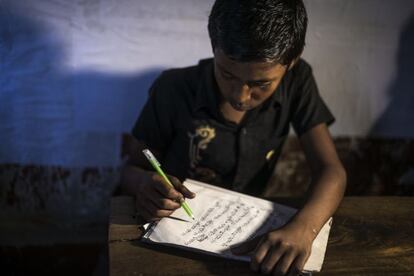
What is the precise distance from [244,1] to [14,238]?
3.75 feet

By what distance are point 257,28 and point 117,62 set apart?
0.60 meters

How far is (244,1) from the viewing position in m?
0.91

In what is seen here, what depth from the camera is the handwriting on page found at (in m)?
0.88

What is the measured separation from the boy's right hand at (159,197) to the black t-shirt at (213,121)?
0.30 meters

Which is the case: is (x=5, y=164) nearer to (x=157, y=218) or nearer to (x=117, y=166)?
(x=117, y=166)

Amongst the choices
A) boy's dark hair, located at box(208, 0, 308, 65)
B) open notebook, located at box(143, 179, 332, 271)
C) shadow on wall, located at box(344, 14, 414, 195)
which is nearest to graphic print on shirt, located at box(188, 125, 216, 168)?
open notebook, located at box(143, 179, 332, 271)

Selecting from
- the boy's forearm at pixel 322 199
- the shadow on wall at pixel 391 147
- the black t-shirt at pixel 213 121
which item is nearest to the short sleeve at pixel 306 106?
the black t-shirt at pixel 213 121

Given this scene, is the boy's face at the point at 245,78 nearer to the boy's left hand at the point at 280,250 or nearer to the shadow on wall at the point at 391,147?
the boy's left hand at the point at 280,250

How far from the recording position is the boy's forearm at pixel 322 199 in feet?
3.06

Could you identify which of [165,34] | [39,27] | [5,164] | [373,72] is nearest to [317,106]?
[373,72]

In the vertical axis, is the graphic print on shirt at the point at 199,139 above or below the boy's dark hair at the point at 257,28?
below

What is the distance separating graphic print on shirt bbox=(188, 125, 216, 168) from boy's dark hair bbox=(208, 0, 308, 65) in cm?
33

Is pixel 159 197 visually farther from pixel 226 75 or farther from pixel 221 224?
pixel 226 75

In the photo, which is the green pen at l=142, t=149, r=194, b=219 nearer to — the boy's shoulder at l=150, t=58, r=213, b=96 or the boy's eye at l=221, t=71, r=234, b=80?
the boy's eye at l=221, t=71, r=234, b=80
